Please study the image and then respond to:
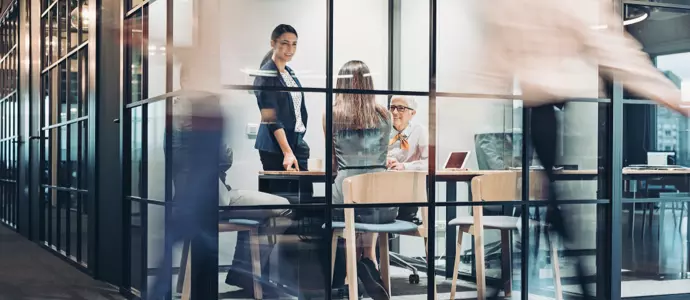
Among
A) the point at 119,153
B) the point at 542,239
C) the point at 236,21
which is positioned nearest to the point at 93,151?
the point at 119,153

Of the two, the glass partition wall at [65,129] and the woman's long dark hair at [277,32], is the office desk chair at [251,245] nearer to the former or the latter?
the woman's long dark hair at [277,32]

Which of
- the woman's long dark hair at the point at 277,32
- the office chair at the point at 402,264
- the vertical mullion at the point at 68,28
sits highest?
the vertical mullion at the point at 68,28

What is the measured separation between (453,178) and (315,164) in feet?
2.04

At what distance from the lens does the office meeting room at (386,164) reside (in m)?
3.09

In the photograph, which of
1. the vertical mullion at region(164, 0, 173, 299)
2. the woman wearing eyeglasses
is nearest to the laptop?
the woman wearing eyeglasses

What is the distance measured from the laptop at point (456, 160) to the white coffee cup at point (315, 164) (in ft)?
1.97

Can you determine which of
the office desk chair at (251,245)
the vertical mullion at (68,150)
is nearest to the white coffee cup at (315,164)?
the office desk chair at (251,245)

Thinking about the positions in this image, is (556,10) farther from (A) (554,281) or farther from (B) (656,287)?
(B) (656,287)

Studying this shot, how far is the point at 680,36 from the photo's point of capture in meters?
3.87

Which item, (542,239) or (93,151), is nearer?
(542,239)

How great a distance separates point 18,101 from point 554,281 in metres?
5.95

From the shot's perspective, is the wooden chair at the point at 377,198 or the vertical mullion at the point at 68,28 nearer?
the wooden chair at the point at 377,198

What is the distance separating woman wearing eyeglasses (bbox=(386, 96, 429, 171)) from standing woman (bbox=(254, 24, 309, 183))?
40cm

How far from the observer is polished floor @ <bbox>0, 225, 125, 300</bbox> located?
165 inches
